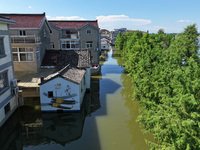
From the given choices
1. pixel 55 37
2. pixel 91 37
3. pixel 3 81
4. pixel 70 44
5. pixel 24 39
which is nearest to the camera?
pixel 3 81

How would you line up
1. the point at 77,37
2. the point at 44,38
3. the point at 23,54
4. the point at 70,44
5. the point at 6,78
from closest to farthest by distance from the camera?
the point at 6,78 < the point at 23,54 < the point at 44,38 < the point at 77,37 < the point at 70,44

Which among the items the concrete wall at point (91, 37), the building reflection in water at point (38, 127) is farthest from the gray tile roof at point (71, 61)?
the concrete wall at point (91, 37)

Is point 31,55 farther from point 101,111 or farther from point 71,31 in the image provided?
point 71,31

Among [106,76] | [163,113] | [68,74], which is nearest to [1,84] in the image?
[68,74]

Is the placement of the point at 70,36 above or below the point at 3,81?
above

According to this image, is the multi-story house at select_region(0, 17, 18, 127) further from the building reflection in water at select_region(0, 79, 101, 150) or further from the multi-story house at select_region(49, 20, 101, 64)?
the multi-story house at select_region(49, 20, 101, 64)

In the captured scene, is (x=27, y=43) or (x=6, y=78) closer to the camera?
(x=6, y=78)

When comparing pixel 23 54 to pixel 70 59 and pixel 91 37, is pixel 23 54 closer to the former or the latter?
pixel 70 59

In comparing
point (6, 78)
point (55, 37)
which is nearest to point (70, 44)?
point (55, 37)

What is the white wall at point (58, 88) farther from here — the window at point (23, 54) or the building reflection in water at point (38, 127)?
the window at point (23, 54)
